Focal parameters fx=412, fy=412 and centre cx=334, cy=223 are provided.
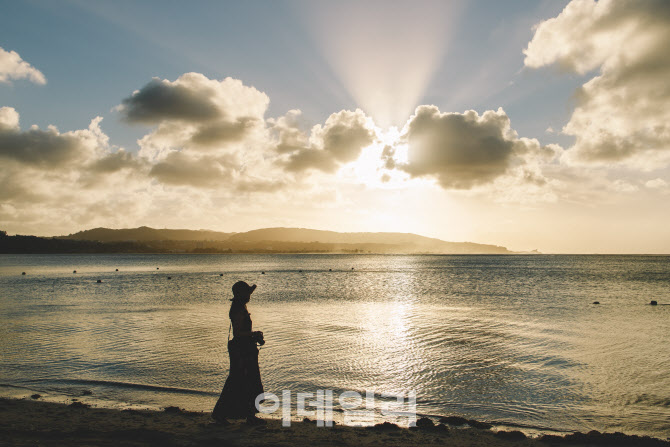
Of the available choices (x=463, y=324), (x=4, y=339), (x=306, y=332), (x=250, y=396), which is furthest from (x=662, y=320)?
(x=4, y=339)

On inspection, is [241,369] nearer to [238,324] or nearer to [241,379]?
[241,379]

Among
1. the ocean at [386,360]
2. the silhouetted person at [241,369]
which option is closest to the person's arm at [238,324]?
the silhouetted person at [241,369]

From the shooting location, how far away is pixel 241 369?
807cm

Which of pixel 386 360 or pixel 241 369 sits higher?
pixel 241 369

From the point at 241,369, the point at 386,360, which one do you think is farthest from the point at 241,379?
the point at 386,360

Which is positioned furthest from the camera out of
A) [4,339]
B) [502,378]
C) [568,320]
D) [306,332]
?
[568,320]

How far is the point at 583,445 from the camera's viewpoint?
316 inches

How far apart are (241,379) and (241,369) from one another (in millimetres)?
189

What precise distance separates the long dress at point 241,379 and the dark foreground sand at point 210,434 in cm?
A: 39

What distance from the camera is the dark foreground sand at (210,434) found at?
7.50 metres

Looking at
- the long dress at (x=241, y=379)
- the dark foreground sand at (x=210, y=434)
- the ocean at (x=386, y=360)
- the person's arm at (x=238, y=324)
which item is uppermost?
the person's arm at (x=238, y=324)

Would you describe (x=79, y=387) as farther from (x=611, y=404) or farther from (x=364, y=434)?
(x=611, y=404)

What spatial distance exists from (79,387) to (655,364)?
19.5m

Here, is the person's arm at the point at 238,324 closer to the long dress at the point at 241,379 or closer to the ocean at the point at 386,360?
the long dress at the point at 241,379
